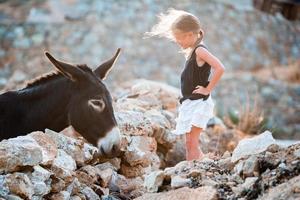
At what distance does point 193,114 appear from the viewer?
5867 mm

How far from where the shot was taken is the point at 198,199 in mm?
4547

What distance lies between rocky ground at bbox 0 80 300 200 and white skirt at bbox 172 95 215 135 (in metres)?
0.37

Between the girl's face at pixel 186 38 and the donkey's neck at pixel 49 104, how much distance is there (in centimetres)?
102

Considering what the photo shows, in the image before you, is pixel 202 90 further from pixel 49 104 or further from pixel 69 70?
pixel 49 104

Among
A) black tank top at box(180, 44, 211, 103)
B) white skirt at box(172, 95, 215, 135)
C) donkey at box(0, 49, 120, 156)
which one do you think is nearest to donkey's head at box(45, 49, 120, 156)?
donkey at box(0, 49, 120, 156)

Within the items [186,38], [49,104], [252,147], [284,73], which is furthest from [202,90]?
[284,73]

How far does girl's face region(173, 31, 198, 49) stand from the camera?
19.2 feet

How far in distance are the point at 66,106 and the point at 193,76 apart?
114 cm

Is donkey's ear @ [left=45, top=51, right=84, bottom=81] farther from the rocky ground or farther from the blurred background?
the blurred background

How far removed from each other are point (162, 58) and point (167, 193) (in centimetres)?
1037

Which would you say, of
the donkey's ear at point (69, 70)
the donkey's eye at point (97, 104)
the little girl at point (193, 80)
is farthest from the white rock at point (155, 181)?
the donkey's ear at point (69, 70)

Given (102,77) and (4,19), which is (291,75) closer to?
(4,19)

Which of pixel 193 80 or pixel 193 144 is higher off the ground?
pixel 193 80

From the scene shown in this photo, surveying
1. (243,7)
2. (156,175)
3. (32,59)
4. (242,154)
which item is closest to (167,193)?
(156,175)
